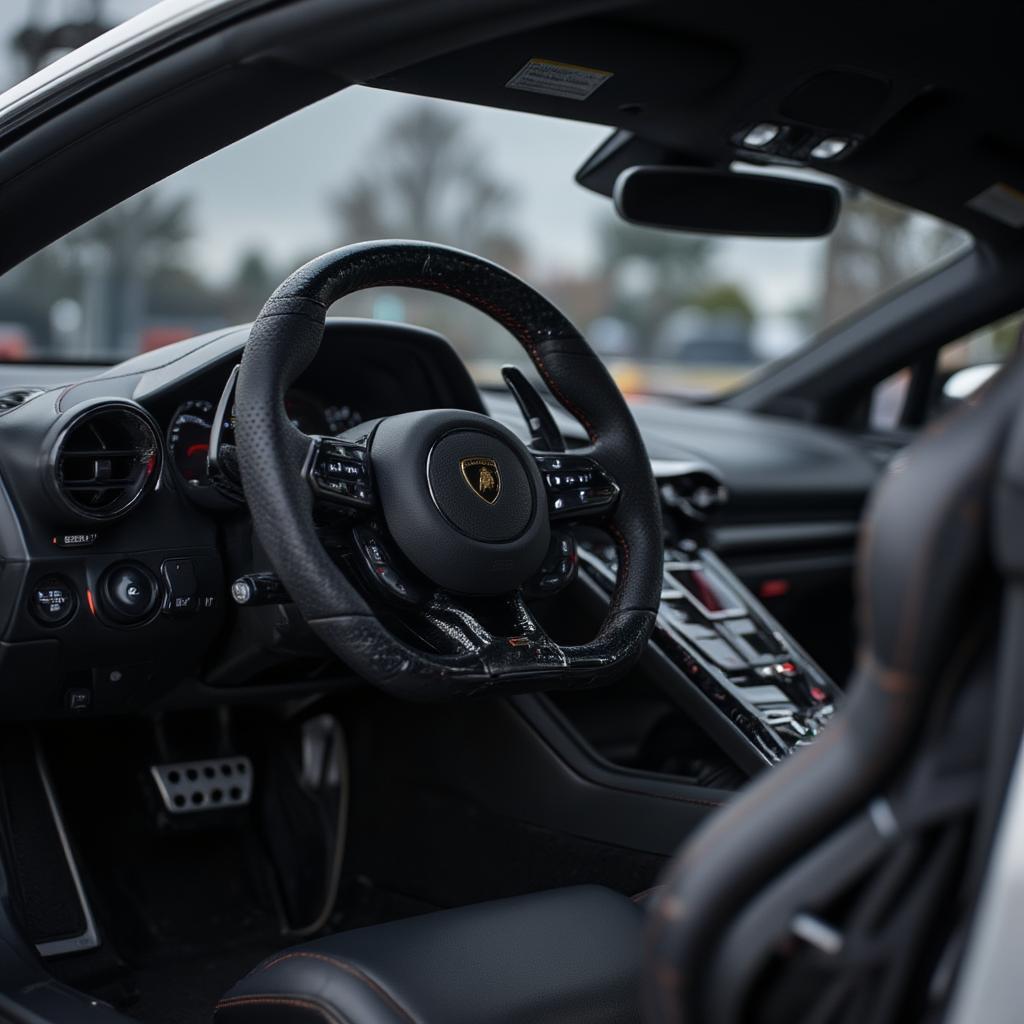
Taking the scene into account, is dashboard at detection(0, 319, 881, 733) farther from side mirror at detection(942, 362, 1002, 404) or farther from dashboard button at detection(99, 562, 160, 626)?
side mirror at detection(942, 362, 1002, 404)

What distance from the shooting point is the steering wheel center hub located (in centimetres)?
163

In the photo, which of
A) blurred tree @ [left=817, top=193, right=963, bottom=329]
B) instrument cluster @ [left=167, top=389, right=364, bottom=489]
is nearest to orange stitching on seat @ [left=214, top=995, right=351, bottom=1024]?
instrument cluster @ [left=167, top=389, right=364, bottom=489]

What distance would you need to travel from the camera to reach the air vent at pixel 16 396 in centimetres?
190

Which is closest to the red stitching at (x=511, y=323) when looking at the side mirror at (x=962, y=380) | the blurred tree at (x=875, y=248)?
the blurred tree at (x=875, y=248)

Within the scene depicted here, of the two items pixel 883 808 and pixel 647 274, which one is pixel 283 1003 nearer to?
pixel 883 808

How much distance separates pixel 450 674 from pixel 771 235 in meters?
1.33

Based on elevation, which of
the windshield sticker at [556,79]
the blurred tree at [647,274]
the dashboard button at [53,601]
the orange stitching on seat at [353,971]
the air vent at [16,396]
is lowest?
the blurred tree at [647,274]

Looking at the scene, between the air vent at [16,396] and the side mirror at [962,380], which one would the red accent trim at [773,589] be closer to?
the side mirror at [962,380]

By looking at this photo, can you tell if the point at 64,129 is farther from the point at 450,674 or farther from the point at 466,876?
the point at 466,876

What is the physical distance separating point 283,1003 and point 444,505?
1.99 ft

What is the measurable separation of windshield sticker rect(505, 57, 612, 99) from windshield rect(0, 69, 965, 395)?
11cm

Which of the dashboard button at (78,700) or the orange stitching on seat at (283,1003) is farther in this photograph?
the dashboard button at (78,700)

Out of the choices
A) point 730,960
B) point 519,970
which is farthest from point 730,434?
point 730,960

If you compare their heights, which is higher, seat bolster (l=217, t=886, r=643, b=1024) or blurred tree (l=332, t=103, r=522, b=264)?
seat bolster (l=217, t=886, r=643, b=1024)
